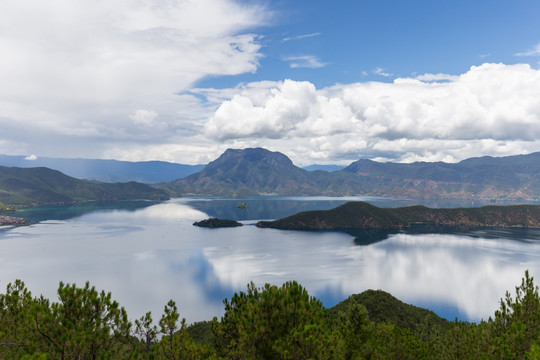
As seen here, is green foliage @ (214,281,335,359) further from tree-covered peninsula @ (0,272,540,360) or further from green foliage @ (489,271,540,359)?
green foliage @ (489,271,540,359)

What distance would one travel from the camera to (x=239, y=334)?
2897cm

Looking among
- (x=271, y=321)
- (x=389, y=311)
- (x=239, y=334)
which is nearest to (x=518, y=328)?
(x=271, y=321)

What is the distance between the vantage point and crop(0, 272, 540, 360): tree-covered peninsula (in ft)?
66.4

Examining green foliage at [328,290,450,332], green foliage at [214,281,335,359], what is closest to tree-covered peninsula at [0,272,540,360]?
green foliage at [214,281,335,359]

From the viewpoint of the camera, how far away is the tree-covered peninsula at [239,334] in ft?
66.4

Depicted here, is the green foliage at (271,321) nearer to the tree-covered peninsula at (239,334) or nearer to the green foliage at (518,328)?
the tree-covered peninsula at (239,334)

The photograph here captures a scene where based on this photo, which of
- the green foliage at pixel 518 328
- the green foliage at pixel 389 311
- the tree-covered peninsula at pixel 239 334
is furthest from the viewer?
the green foliage at pixel 389 311

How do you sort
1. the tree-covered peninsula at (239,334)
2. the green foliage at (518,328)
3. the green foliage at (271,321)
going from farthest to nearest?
1. the green foliage at (518,328)
2. the green foliage at (271,321)
3. the tree-covered peninsula at (239,334)

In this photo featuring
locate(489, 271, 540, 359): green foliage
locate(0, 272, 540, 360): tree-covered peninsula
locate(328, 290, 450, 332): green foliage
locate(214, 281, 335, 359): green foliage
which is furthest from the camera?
locate(328, 290, 450, 332): green foliage

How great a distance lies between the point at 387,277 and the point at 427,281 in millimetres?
22001

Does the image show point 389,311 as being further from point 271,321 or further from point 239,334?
point 271,321

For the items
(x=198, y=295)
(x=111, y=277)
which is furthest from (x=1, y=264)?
(x=198, y=295)

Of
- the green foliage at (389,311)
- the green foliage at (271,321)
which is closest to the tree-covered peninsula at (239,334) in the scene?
the green foliage at (271,321)

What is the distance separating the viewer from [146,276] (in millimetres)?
174500
